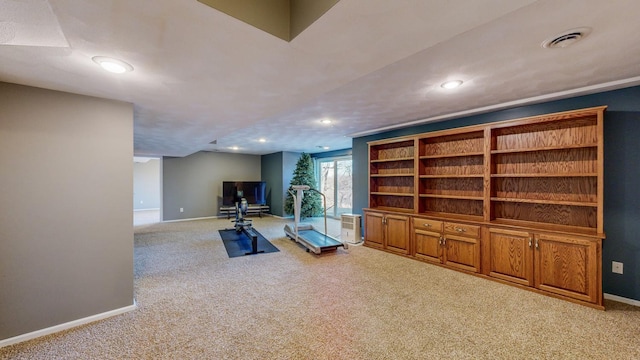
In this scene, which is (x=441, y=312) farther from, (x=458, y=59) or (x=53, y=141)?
(x=53, y=141)

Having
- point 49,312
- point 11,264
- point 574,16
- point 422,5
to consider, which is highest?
point 574,16

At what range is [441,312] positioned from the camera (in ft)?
8.32

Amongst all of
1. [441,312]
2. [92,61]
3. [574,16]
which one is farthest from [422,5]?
[441,312]

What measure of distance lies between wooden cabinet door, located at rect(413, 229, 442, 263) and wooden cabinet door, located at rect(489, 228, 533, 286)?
0.71 m

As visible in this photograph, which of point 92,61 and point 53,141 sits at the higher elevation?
point 92,61

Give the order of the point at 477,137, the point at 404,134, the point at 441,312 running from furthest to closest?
1. the point at 404,134
2. the point at 477,137
3. the point at 441,312

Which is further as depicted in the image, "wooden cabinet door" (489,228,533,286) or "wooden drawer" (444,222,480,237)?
"wooden drawer" (444,222,480,237)

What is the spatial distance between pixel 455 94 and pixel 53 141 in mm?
4248

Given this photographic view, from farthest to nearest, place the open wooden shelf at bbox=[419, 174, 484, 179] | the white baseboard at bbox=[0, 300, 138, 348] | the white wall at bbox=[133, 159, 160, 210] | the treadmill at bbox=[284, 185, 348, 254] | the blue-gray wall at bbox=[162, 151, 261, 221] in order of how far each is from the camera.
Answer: the white wall at bbox=[133, 159, 160, 210], the blue-gray wall at bbox=[162, 151, 261, 221], the treadmill at bbox=[284, 185, 348, 254], the open wooden shelf at bbox=[419, 174, 484, 179], the white baseboard at bbox=[0, 300, 138, 348]

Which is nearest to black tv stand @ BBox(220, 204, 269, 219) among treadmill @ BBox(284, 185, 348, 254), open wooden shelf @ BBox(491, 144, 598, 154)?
treadmill @ BBox(284, 185, 348, 254)

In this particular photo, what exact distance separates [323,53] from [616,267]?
400cm

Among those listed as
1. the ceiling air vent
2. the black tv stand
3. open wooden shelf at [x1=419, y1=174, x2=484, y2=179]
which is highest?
the ceiling air vent

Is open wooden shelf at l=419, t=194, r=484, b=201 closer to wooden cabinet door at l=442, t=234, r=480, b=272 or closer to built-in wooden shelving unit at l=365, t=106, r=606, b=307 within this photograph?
built-in wooden shelving unit at l=365, t=106, r=606, b=307

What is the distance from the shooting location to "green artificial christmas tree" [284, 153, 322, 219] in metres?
8.43
